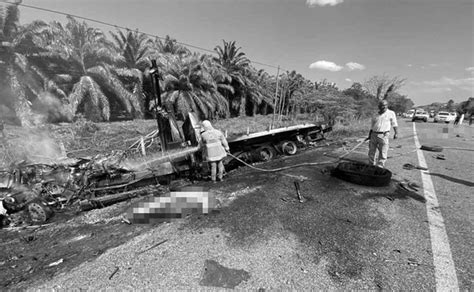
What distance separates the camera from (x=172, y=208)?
3.51 metres

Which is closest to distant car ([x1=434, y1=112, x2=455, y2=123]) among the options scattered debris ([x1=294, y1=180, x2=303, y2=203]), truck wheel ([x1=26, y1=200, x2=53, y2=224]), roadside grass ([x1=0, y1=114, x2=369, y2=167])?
roadside grass ([x1=0, y1=114, x2=369, y2=167])

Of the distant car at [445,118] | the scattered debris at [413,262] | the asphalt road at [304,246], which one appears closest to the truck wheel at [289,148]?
the asphalt road at [304,246]

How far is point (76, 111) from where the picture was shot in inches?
523

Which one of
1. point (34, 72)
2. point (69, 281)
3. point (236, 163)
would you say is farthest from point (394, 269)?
point (34, 72)

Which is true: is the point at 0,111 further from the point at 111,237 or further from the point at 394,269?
the point at 394,269

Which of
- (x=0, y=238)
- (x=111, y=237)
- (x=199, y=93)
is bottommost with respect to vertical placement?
(x=0, y=238)

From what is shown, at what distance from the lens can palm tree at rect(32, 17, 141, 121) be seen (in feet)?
40.3

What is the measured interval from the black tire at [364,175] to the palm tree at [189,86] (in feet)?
42.1

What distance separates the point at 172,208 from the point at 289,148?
6121mm

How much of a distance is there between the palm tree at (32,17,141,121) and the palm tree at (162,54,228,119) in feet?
10.5

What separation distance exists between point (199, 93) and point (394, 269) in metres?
17.5

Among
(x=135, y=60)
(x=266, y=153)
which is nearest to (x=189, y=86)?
(x=135, y=60)

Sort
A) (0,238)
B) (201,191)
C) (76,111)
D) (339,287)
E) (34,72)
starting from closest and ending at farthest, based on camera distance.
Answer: (339,287)
(0,238)
(201,191)
(34,72)
(76,111)

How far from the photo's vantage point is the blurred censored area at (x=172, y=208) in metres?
3.42
